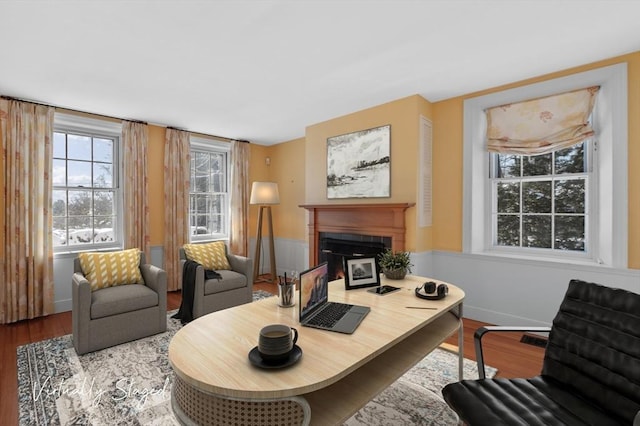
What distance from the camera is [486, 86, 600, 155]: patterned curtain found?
292 cm

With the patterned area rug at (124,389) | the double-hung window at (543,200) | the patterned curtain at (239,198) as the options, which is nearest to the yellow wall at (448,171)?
the double-hung window at (543,200)

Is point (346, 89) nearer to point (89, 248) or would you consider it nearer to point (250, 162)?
point (250, 162)

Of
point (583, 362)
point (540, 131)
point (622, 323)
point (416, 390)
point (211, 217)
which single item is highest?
point (540, 131)

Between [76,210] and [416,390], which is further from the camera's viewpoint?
[76,210]

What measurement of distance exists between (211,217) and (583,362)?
5.15 meters

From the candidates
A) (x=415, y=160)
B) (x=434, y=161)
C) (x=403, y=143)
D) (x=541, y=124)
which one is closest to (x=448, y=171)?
(x=434, y=161)

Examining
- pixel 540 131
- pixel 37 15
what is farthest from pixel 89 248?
pixel 540 131

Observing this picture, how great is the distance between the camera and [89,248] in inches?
167

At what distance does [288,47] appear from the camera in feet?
8.27

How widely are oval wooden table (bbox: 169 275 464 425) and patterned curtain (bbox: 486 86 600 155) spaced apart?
228cm

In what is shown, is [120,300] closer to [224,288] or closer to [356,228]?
[224,288]

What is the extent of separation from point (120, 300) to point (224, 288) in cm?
105

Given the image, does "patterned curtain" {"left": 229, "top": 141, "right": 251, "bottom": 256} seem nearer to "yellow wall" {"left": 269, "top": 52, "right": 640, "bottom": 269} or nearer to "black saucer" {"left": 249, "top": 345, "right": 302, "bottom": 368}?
"yellow wall" {"left": 269, "top": 52, "right": 640, "bottom": 269}

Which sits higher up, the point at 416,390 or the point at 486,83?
the point at 486,83
